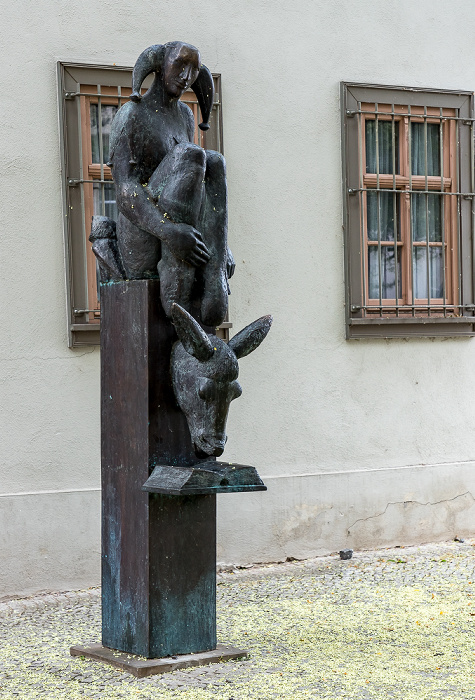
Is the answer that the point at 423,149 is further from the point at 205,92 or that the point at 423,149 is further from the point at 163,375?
the point at 163,375

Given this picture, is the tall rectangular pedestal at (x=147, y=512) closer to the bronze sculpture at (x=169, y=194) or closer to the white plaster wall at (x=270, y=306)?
the bronze sculpture at (x=169, y=194)

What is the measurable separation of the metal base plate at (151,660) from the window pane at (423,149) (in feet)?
15.2

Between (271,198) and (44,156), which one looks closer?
(44,156)

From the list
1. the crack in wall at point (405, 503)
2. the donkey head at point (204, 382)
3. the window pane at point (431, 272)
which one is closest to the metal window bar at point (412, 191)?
the window pane at point (431, 272)

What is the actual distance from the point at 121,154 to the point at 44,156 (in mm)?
2302

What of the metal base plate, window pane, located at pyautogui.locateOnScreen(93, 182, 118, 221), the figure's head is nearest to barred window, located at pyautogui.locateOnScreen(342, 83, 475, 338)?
window pane, located at pyautogui.locateOnScreen(93, 182, 118, 221)

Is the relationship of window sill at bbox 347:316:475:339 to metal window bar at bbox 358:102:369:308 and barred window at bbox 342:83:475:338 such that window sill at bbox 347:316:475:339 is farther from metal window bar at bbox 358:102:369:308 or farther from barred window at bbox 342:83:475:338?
metal window bar at bbox 358:102:369:308

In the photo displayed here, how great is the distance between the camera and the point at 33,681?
15.5 feet

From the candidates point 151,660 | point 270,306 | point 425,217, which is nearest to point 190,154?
point 151,660

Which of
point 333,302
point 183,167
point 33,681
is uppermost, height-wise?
point 183,167

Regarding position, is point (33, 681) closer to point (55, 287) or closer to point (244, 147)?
point (55, 287)

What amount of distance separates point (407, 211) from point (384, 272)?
1.65 ft

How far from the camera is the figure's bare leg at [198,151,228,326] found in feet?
15.8

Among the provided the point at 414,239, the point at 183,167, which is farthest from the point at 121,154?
the point at 414,239
